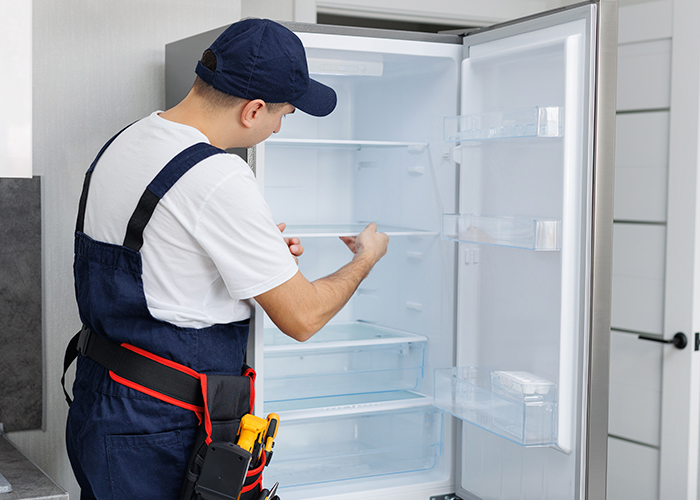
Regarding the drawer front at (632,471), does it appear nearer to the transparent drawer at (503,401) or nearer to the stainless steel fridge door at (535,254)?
the stainless steel fridge door at (535,254)

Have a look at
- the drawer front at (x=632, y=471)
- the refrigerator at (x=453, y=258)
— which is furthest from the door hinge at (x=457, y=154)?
the drawer front at (x=632, y=471)

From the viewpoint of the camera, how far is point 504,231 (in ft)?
5.55

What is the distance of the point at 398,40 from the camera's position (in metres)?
1.87

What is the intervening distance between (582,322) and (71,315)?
1.38 metres

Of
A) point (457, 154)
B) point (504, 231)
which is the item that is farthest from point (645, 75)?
point (504, 231)

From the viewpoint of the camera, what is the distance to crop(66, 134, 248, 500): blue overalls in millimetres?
1334

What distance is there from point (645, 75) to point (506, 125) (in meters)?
1.09

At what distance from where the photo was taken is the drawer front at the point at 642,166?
246cm

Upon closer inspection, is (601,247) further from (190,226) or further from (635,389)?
(635,389)

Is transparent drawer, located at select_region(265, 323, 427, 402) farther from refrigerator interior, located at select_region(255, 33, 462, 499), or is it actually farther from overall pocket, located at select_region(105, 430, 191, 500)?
overall pocket, located at select_region(105, 430, 191, 500)

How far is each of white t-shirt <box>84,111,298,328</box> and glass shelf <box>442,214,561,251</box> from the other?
0.57m

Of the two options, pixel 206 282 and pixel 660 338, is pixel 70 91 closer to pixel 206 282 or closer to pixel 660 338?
pixel 206 282

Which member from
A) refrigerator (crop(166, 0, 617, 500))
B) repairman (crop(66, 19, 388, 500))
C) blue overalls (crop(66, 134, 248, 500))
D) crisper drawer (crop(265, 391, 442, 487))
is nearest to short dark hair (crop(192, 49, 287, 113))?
repairman (crop(66, 19, 388, 500))

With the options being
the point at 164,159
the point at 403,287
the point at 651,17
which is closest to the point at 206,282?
the point at 164,159
